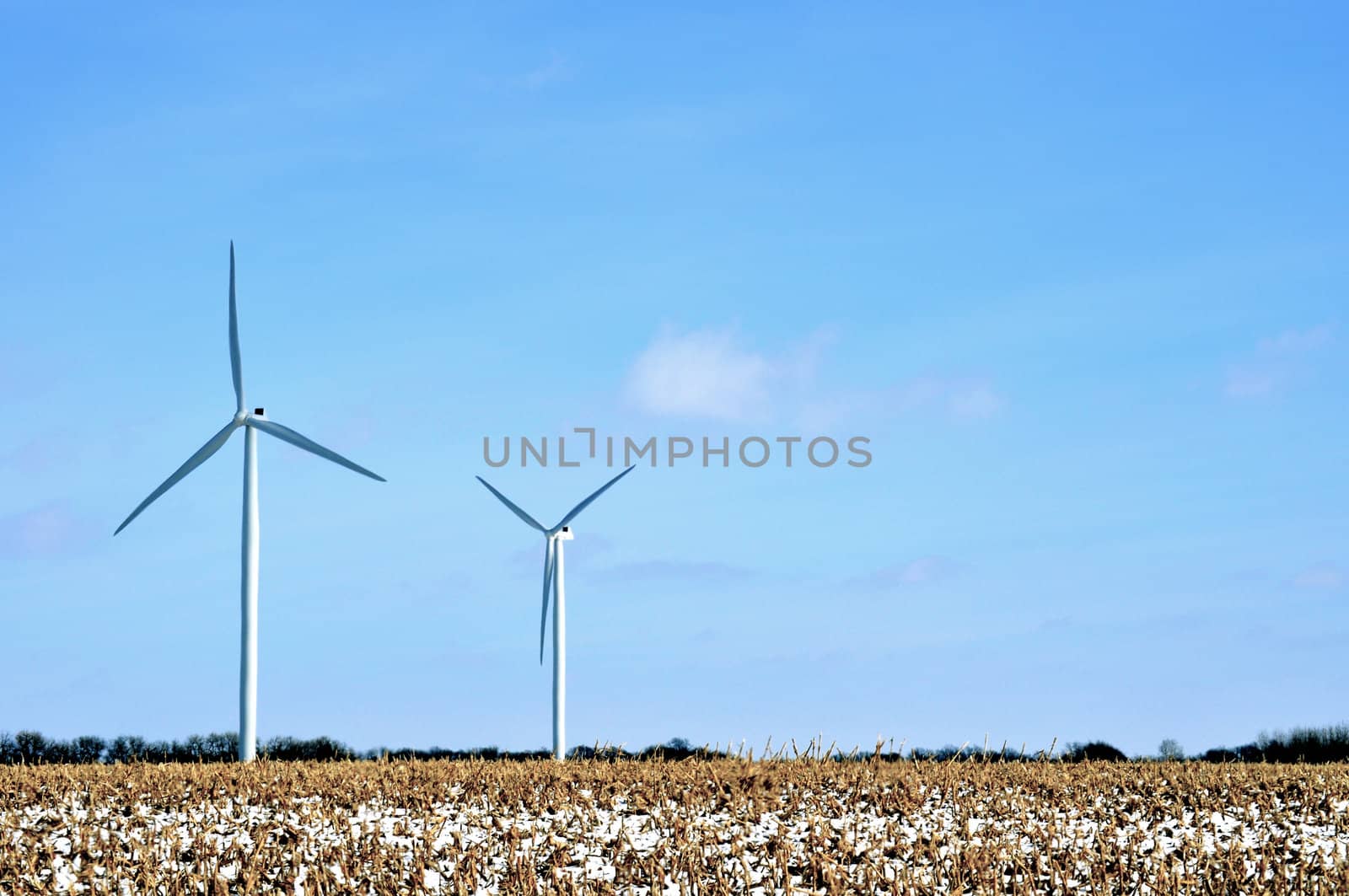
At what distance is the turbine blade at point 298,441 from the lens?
122 ft

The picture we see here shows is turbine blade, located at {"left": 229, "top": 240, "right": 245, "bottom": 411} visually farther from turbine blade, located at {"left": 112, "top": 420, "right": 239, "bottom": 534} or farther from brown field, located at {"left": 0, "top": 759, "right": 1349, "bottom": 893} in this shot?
brown field, located at {"left": 0, "top": 759, "right": 1349, "bottom": 893}

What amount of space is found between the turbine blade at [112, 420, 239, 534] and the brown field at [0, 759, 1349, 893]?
15.8 metres

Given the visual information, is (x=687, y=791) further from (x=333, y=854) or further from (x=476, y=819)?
(x=333, y=854)

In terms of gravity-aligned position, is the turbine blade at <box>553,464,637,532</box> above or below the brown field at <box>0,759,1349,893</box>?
above

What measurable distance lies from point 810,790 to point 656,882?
522 cm

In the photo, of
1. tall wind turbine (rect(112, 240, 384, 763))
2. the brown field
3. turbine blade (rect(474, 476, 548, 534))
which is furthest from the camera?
turbine blade (rect(474, 476, 548, 534))

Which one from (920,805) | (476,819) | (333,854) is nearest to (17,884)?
(333,854)

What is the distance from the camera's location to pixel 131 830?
59.1 ft

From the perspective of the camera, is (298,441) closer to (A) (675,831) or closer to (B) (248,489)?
(B) (248,489)

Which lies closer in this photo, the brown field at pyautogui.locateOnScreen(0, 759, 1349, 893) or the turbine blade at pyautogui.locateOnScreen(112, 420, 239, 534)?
the brown field at pyautogui.locateOnScreen(0, 759, 1349, 893)

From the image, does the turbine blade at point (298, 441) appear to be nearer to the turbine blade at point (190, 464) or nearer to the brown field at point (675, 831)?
the turbine blade at point (190, 464)

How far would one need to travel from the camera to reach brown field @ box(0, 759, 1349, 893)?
1539cm

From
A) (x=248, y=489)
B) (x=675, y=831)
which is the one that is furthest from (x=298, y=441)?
(x=675, y=831)

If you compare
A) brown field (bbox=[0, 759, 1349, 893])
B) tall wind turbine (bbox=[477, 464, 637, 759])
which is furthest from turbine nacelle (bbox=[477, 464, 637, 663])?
brown field (bbox=[0, 759, 1349, 893])
